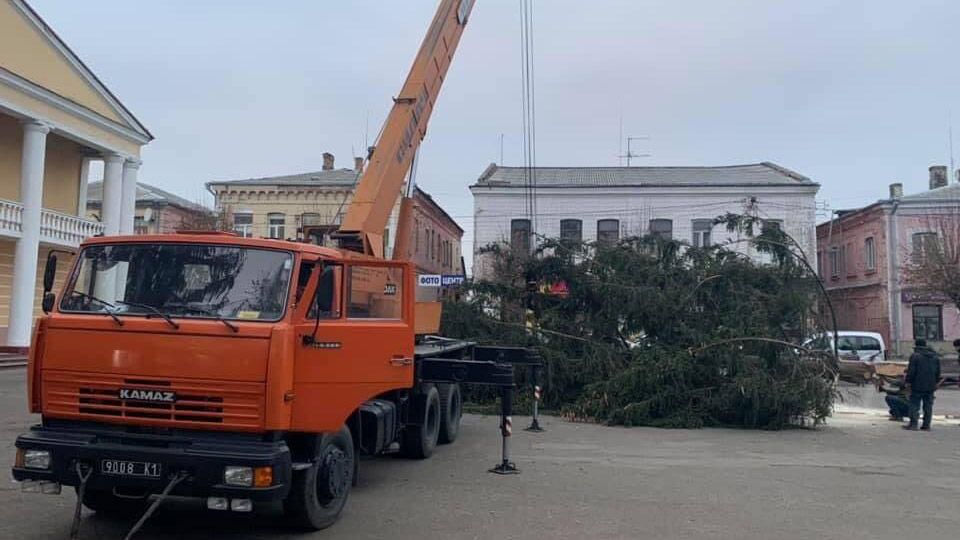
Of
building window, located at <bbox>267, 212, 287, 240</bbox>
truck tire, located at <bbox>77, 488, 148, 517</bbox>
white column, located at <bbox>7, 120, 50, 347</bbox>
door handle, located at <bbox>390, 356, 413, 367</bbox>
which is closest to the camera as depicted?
truck tire, located at <bbox>77, 488, 148, 517</bbox>

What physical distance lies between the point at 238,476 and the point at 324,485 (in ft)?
3.85

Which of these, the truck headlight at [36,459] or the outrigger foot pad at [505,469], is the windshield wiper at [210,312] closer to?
the truck headlight at [36,459]

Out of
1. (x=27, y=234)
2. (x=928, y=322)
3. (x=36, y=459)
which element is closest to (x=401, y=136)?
(x=36, y=459)

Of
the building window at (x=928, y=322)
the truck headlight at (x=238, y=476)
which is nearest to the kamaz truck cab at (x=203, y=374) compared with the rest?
the truck headlight at (x=238, y=476)

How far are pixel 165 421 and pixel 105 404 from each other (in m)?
0.52

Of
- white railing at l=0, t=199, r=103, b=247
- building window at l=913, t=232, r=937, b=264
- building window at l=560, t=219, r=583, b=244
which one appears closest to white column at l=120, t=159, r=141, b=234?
white railing at l=0, t=199, r=103, b=247

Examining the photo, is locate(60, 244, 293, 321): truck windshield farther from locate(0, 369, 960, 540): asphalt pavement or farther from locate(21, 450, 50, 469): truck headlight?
locate(0, 369, 960, 540): asphalt pavement

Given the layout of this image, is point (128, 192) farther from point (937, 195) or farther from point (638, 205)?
point (937, 195)

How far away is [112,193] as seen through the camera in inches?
1061

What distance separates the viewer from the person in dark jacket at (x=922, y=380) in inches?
583

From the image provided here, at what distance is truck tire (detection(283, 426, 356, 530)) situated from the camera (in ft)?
21.0

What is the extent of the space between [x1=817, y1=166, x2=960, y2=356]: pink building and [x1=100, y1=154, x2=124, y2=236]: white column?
1264 inches

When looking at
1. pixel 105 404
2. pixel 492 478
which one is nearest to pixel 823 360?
pixel 492 478

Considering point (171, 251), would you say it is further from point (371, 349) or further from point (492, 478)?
point (492, 478)
